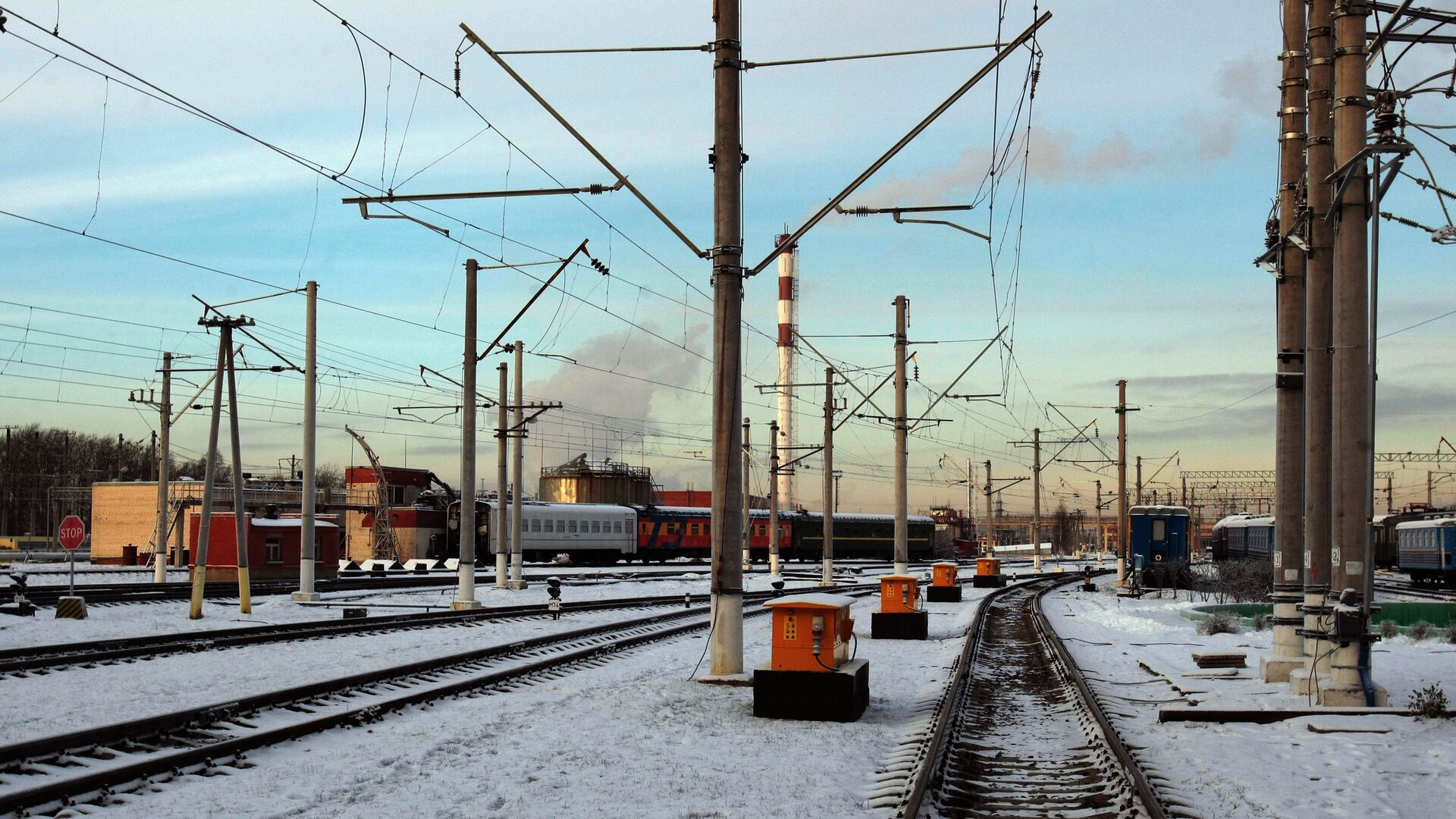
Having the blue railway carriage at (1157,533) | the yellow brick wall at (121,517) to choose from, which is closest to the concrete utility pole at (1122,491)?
the blue railway carriage at (1157,533)

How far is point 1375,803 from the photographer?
8625 millimetres

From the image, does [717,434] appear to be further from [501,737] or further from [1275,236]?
[1275,236]

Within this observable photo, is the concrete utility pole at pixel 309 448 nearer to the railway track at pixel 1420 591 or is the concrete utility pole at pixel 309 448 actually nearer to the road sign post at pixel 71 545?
the road sign post at pixel 71 545

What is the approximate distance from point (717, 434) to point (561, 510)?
47.3 metres

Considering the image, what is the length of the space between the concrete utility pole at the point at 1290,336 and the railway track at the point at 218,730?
998 cm

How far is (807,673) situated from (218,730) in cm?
555

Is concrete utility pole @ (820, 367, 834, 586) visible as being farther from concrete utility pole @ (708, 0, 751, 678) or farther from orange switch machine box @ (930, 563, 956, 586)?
concrete utility pole @ (708, 0, 751, 678)

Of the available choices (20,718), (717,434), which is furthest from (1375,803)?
(20,718)

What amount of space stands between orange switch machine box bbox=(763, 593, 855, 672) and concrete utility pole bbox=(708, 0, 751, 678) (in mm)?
2503

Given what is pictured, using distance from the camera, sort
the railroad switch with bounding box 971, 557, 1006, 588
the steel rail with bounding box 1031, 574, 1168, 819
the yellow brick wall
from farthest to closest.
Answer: the yellow brick wall, the railroad switch with bounding box 971, 557, 1006, 588, the steel rail with bounding box 1031, 574, 1168, 819

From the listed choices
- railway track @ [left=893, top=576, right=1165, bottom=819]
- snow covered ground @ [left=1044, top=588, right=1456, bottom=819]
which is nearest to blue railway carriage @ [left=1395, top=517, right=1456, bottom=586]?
snow covered ground @ [left=1044, top=588, right=1456, bottom=819]

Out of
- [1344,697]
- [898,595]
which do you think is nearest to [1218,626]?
[898,595]

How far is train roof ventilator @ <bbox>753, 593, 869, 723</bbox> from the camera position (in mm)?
12305

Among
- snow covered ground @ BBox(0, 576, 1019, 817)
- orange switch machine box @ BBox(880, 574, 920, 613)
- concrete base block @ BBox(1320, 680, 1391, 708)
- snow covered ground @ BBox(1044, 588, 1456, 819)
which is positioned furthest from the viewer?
orange switch machine box @ BBox(880, 574, 920, 613)
